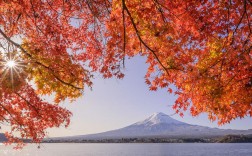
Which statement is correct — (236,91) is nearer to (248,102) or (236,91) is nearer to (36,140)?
(248,102)

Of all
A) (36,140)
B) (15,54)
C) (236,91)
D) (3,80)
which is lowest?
(36,140)

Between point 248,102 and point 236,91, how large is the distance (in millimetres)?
471

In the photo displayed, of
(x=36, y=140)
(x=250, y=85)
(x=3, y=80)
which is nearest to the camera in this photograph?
(x=250, y=85)

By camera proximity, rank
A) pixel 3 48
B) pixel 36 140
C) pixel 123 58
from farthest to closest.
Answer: pixel 36 140
pixel 3 48
pixel 123 58

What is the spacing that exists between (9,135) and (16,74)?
7149 millimetres


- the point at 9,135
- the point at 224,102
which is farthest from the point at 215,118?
the point at 9,135

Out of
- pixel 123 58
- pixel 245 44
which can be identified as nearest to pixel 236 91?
pixel 245 44

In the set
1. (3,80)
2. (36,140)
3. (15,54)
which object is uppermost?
(15,54)

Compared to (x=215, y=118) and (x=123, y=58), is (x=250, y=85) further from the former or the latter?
(x=123, y=58)

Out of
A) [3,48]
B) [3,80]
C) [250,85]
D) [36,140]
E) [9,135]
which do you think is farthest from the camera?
[9,135]

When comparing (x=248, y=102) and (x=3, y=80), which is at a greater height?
(x=3, y=80)

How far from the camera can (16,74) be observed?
988 cm

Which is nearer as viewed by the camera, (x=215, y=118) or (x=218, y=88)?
(x=218, y=88)

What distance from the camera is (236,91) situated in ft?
26.8
